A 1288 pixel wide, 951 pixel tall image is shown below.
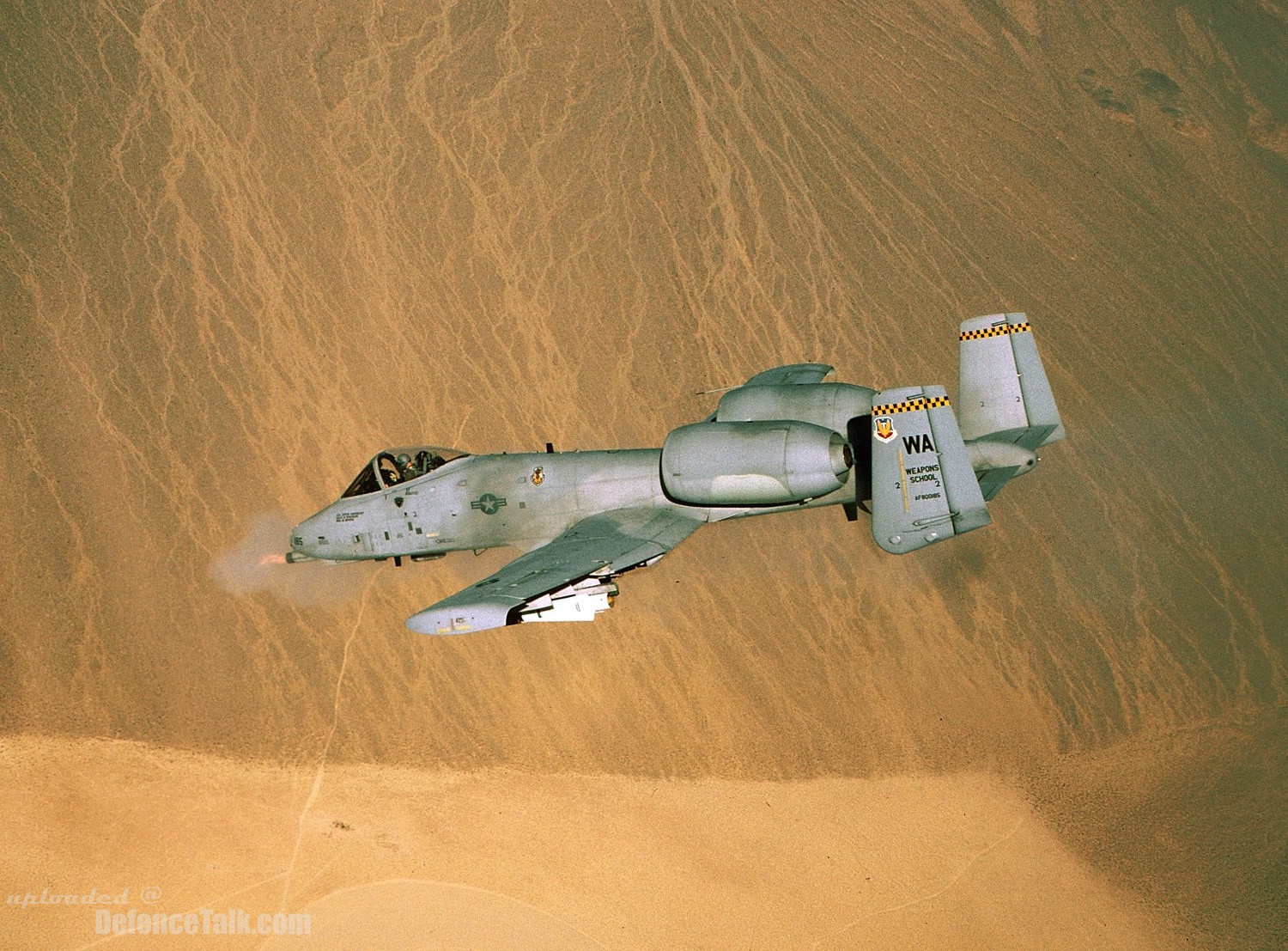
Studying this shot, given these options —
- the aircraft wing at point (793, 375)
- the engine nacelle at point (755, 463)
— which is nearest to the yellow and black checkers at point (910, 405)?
the engine nacelle at point (755, 463)

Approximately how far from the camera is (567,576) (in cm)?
1878

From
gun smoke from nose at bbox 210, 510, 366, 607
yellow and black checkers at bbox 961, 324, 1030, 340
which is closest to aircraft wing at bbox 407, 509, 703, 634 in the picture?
gun smoke from nose at bbox 210, 510, 366, 607

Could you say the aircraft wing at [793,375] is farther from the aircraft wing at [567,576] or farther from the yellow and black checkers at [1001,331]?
the aircraft wing at [567,576]

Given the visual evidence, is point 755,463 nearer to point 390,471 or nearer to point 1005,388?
point 1005,388

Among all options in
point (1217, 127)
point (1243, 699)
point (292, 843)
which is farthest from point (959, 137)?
point (292, 843)

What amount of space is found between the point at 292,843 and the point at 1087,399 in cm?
1833

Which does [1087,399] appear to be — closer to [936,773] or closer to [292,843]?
[936,773]

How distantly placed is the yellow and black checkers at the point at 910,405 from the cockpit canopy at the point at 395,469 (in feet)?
27.3

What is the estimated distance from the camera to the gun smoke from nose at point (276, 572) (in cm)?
2259

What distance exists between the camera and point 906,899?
1944 cm

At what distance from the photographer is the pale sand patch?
19344mm

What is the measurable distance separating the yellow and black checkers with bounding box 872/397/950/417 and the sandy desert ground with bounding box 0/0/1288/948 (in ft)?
16.0

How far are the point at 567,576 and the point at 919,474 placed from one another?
582 cm

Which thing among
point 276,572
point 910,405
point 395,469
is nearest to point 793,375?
point 910,405
